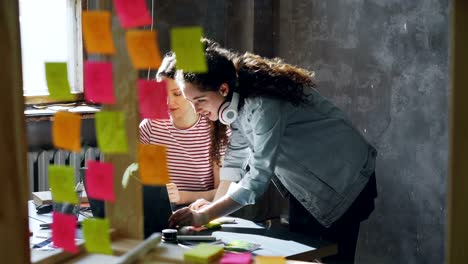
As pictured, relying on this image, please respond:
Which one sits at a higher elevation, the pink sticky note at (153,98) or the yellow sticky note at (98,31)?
the yellow sticky note at (98,31)

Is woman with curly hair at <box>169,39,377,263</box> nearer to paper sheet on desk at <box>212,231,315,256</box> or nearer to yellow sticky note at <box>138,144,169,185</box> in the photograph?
paper sheet on desk at <box>212,231,315,256</box>

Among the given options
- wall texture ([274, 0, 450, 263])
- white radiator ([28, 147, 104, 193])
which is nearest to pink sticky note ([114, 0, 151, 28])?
wall texture ([274, 0, 450, 263])

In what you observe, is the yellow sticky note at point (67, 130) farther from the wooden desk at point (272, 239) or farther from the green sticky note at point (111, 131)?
the wooden desk at point (272, 239)

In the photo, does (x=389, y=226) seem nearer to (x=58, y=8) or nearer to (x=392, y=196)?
(x=392, y=196)

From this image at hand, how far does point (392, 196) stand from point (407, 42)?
820mm

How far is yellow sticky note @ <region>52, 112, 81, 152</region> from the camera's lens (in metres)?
1.12

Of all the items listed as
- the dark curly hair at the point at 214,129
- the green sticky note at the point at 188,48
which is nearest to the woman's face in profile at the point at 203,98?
the dark curly hair at the point at 214,129

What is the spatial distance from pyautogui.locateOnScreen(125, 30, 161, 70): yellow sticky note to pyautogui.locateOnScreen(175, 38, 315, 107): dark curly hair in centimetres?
125

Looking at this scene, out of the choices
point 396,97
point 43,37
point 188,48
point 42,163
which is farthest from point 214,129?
point 188,48

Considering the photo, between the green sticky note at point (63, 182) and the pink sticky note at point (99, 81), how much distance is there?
0.44 feet

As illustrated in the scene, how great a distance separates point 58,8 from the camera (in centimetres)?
391

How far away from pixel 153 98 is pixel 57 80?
16 cm

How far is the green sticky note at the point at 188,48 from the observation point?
977 mm

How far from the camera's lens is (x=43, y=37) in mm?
3812
